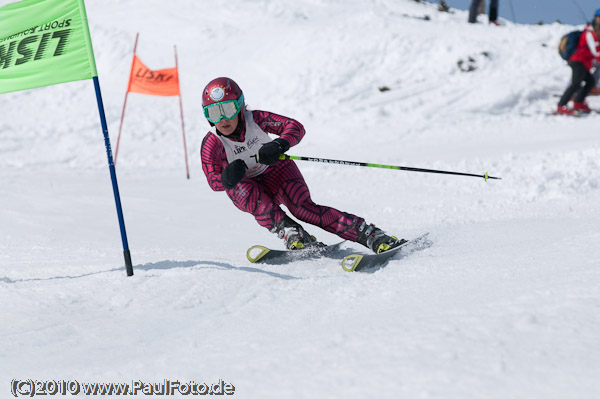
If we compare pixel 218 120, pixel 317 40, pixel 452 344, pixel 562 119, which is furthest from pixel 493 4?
pixel 452 344

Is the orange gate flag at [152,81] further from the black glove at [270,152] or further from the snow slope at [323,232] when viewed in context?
the black glove at [270,152]

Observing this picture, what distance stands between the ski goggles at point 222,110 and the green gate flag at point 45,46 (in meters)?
0.94

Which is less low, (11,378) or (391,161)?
(11,378)

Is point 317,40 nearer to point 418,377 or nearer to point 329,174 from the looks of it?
point 329,174

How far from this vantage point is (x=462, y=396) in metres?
1.48

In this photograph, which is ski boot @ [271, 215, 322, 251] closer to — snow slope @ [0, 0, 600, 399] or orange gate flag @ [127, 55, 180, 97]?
snow slope @ [0, 0, 600, 399]

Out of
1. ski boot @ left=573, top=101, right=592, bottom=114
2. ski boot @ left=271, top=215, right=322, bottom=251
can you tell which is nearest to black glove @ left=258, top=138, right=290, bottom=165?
ski boot @ left=271, top=215, right=322, bottom=251

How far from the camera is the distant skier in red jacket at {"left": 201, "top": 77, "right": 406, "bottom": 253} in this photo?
13.4ft

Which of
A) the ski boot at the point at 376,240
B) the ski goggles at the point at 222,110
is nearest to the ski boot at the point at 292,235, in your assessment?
the ski boot at the point at 376,240

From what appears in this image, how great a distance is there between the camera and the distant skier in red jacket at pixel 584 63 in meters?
9.74

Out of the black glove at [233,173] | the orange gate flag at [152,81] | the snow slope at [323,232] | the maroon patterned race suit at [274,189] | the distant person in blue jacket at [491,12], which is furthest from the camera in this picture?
the distant person in blue jacket at [491,12]

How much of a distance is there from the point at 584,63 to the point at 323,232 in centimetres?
686

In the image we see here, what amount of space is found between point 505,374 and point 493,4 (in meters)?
15.4

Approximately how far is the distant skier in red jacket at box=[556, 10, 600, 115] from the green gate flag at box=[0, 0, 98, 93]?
9.02m
